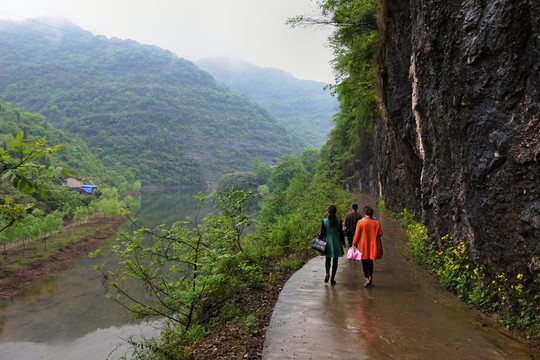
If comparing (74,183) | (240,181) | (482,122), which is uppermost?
(482,122)

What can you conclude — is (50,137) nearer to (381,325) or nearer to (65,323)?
(65,323)

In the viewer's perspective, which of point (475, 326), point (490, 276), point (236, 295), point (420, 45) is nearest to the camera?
point (475, 326)

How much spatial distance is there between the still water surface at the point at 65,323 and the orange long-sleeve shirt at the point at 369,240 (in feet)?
32.6

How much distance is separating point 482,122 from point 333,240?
3.43m

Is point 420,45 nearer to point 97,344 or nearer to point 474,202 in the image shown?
point 474,202

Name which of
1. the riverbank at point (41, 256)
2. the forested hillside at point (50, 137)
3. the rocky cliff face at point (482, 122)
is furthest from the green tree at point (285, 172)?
the rocky cliff face at point (482, 122)

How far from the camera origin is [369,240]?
248 inches

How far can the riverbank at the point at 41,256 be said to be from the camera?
2455 cm

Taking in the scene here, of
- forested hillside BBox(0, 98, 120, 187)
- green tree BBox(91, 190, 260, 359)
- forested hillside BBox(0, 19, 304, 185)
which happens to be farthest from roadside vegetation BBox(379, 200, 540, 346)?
forested hillside BBox(0, 19, 304, 185)

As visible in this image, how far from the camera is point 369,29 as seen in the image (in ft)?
44.3

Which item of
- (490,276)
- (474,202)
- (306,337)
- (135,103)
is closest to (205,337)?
(306,337)

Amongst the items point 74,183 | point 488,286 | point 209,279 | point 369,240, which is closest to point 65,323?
point 209,279

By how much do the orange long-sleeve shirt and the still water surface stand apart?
392 inches

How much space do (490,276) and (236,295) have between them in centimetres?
463
